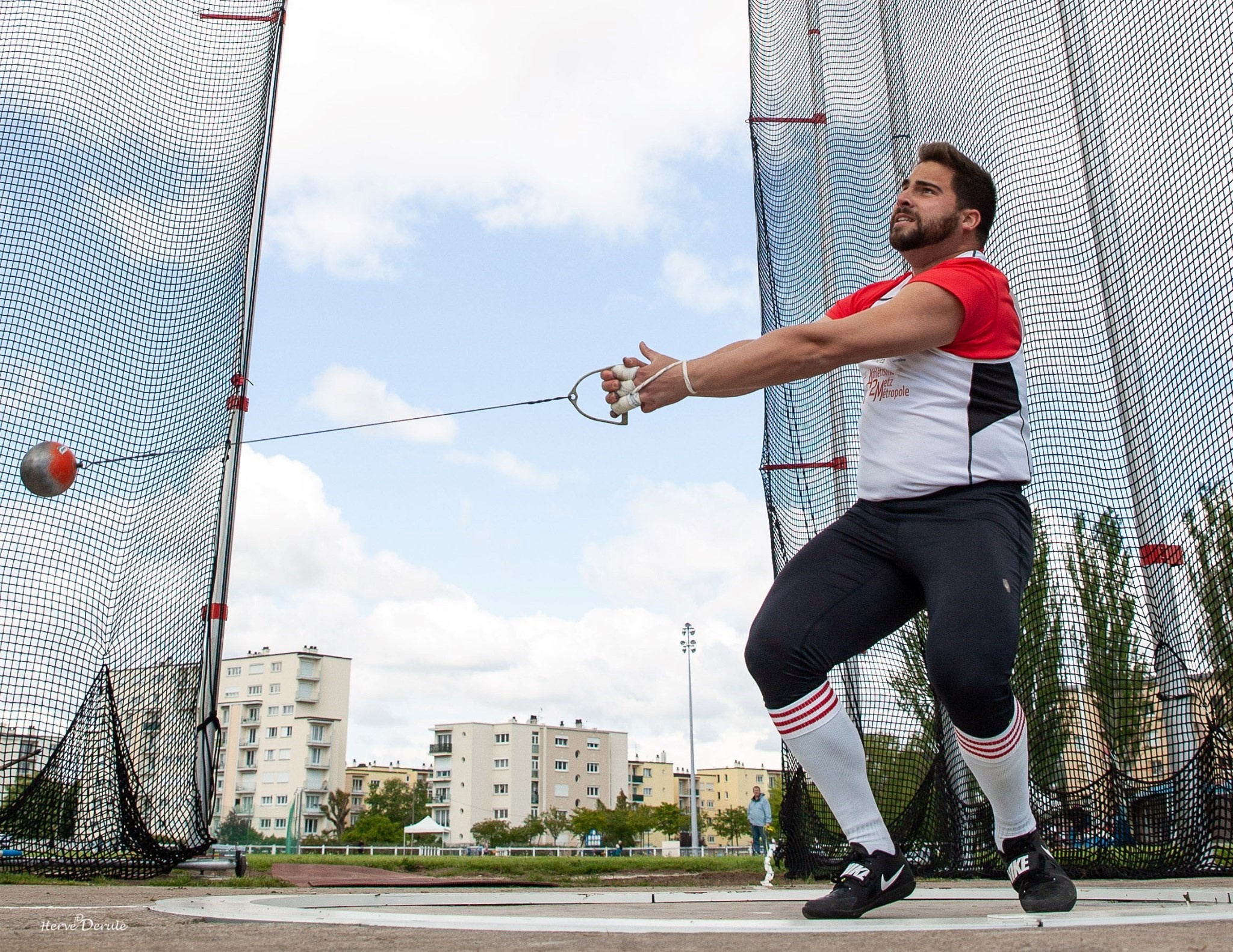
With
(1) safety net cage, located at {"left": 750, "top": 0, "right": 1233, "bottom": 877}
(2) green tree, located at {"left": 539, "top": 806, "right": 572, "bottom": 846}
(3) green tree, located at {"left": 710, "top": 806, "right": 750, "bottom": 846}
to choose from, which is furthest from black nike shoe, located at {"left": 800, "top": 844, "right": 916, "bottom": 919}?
(3) green tree, located at {"left": 710, "top": 806, "right": 750, "bottom": 846}

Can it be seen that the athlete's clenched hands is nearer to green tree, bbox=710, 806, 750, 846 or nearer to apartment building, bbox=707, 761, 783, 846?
green tree, bbox=710, 806, 750, 846

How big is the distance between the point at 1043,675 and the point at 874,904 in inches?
117

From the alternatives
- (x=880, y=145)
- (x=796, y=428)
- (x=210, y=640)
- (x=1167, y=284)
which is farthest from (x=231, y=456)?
(x=1167, y=284)

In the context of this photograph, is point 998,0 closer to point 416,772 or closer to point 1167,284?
point 1167,284

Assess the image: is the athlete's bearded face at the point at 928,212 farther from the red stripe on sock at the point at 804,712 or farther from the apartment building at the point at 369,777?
the apartment building at the point at 369,777

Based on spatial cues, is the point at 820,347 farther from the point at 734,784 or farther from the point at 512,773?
the point at 734,784

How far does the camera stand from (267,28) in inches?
268

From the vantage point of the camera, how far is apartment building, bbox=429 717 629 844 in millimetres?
92188

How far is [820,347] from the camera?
2271mm

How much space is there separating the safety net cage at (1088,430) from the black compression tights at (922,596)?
222cm

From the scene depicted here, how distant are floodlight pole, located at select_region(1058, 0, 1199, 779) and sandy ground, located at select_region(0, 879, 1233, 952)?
2.90 m

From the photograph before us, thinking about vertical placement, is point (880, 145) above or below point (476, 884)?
above

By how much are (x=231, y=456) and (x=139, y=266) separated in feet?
4.04

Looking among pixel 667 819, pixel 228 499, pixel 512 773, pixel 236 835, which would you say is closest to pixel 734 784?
pixel 512 773
